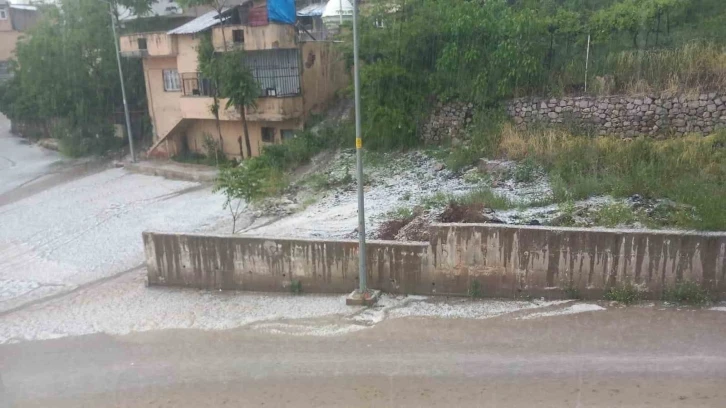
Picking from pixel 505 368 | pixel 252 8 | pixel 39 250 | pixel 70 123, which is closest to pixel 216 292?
pixel 505 368

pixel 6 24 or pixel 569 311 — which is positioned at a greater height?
pixel 6 24

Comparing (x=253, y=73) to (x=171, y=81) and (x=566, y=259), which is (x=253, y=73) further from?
(x=566, y=259)

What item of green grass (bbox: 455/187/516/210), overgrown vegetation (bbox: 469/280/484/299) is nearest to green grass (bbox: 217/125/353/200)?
green grass (bbox: 455/187/516/210)

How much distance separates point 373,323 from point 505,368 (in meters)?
2.25

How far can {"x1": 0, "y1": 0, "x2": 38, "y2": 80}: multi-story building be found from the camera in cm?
4606

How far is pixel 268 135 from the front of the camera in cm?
2369

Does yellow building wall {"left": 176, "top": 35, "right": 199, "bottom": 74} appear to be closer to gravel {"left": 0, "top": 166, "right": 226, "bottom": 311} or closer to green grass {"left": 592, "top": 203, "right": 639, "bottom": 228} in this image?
gravel {"left": 0, "top": 166, "right": 226, "bottom": 311}

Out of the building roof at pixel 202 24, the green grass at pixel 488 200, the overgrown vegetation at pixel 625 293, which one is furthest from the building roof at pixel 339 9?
the overgrown vegetation at pixel 625 293

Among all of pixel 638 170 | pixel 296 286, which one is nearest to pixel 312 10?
pixel 638 170

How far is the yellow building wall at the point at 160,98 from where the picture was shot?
26672 millimetres

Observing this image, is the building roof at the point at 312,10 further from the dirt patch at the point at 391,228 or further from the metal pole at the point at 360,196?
the metal pole at the point at 360,196

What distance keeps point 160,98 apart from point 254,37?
7.92 metres

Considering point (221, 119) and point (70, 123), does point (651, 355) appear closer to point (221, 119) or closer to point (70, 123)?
point (221, 119)

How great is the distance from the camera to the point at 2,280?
501 inches
